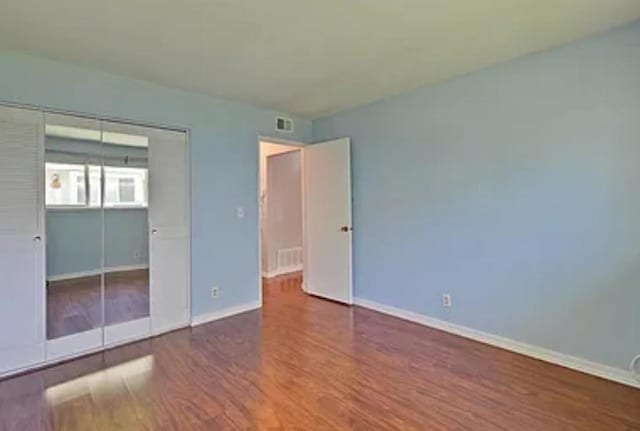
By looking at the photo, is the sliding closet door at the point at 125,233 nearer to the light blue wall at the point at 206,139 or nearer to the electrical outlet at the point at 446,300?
the light blue wall at the point at 206,139

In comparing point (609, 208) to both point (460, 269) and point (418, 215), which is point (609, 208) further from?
point (418, 215)

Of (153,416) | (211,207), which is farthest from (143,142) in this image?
(153,416)

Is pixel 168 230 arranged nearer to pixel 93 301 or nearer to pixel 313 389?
pixel 93 301

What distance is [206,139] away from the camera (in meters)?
3.94

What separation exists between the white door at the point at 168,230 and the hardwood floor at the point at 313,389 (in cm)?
30

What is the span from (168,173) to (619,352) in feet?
13.0

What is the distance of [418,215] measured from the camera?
3834mm

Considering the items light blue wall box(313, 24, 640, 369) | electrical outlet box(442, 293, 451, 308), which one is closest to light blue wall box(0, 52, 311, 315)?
light blue wall box(313, 24, 640, 369)

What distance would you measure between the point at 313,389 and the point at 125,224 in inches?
87.9

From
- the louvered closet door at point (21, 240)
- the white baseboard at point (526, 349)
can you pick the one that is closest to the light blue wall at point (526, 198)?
the white baseboard at point (526, 349)

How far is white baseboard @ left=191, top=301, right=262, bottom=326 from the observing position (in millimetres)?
3881

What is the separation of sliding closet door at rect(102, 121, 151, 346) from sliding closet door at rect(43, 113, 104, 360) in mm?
66

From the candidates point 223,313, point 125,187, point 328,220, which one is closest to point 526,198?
point 328,220

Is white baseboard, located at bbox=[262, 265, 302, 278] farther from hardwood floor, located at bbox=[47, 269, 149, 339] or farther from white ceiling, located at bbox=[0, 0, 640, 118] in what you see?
white ceiling, located at bbox=[0, 0, 640, 118]
